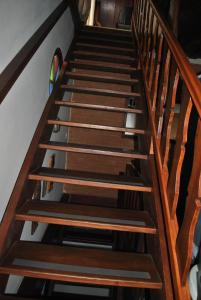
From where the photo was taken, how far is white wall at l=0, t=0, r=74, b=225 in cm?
171

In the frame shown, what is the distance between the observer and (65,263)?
1489 mm

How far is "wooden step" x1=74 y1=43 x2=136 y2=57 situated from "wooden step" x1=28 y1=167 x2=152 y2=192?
104 inches

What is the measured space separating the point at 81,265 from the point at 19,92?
48.5 inches

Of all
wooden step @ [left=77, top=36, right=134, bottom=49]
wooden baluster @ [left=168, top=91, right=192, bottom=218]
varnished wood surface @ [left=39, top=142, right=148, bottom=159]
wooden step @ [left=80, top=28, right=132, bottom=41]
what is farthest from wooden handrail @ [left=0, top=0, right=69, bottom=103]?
wooden step @ [left=80, top=28, right=132, bottom=41]

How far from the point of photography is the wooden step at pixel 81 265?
1.40 meters

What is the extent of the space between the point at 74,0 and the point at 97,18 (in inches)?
198

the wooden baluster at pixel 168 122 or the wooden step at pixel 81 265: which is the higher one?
the wooden baluster at pixel 168 122

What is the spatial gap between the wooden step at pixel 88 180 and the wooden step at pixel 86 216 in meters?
0.16

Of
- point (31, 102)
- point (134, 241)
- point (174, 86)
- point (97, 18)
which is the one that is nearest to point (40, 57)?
point (31, 102)

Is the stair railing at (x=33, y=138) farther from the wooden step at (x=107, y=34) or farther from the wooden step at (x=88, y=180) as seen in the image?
the wooden step at (x=107, y=34)

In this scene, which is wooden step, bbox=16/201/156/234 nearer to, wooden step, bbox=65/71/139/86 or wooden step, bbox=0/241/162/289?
wooden step, bbox=0/241/162/289

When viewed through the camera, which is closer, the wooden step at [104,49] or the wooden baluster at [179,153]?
the wooden baluster at [179,153]

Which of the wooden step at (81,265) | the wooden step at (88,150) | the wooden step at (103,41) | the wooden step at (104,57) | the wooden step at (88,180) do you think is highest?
the wooden step at (103,41)

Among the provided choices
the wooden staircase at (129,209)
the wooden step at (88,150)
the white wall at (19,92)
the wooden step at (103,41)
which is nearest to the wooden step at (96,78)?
the wooden staircase at (129,209)
